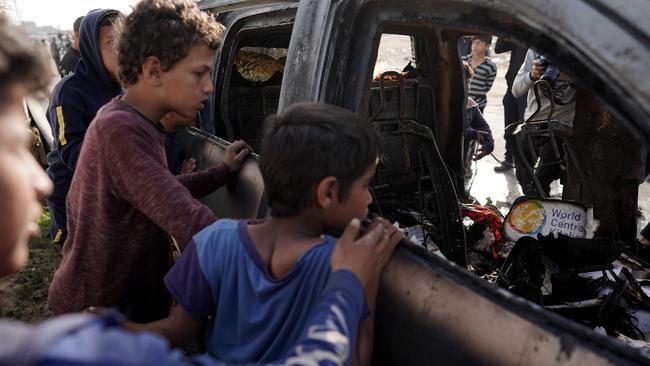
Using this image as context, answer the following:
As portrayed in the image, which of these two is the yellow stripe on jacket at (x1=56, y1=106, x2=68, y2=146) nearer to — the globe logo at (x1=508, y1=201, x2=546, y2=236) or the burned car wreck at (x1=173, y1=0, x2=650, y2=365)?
the burned car wreck at (x1=173, y1=0, x2=650, y2=365)

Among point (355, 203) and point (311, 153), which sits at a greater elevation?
point (311, 153)

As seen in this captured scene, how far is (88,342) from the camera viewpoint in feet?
2.12

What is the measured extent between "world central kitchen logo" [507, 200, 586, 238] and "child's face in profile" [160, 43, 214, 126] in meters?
1.82

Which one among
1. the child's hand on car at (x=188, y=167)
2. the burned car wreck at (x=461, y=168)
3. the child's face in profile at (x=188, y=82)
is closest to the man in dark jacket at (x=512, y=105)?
the burned car wreck at (x=461, y=168)

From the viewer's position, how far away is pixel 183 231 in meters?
1.44

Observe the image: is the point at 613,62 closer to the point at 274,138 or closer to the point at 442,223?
the point at 274,138

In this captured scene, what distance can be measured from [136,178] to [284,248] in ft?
1.73

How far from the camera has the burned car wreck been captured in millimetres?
961

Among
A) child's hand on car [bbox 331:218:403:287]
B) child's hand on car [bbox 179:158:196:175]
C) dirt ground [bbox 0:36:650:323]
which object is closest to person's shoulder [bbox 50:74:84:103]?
child's hand on car [bbox 179:158:196:175]

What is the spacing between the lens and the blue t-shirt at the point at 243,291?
119 cm

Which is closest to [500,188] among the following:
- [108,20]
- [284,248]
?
[108,20]

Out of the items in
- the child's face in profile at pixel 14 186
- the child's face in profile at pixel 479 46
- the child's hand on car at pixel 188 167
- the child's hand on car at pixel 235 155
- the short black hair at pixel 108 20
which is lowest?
the child's hand on car at pixel 188 167

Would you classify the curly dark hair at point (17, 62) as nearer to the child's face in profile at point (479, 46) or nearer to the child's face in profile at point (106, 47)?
the child's face in profile at point (106, 47)

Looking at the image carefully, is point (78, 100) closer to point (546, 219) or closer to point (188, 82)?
point (188, 82)
